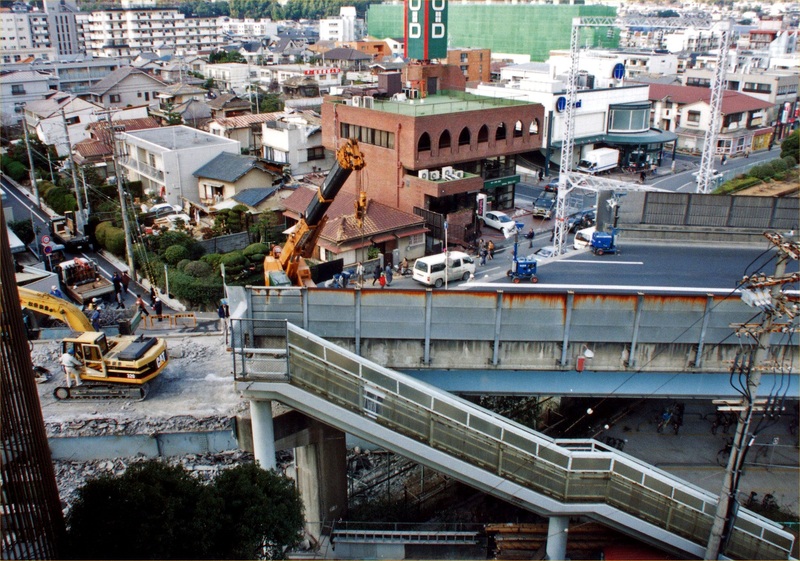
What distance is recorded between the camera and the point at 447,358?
592 inches

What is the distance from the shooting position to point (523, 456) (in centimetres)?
1355

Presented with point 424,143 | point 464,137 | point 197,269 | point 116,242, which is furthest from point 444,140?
point 116,242

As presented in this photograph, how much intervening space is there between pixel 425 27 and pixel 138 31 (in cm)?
10140

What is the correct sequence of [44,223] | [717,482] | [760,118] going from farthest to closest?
[760,118], [44,223], [717,482]

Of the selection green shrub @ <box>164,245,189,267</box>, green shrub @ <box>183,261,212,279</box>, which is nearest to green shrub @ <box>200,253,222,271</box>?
green shrub @ <box>183,261,212,279</box>

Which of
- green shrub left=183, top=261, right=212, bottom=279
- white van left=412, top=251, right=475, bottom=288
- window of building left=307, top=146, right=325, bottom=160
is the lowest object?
green shrub left=183, top=261, right=212, bottom=279

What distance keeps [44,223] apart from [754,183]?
49330 mm

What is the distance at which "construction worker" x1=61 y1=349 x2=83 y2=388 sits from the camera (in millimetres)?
15234

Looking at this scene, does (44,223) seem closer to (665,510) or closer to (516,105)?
(516,105)

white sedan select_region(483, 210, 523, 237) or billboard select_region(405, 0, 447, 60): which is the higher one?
billboard select_region(405, 0, 447, 60)

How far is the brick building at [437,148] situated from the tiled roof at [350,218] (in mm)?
1669

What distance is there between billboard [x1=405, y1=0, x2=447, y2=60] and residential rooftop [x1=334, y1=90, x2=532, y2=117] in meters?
4.48

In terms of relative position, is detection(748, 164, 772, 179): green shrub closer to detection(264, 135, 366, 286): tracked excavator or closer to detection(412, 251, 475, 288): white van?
detection(412, 251, 475, 288): white van

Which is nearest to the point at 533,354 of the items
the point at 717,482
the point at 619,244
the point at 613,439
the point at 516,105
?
the point at 613,439
